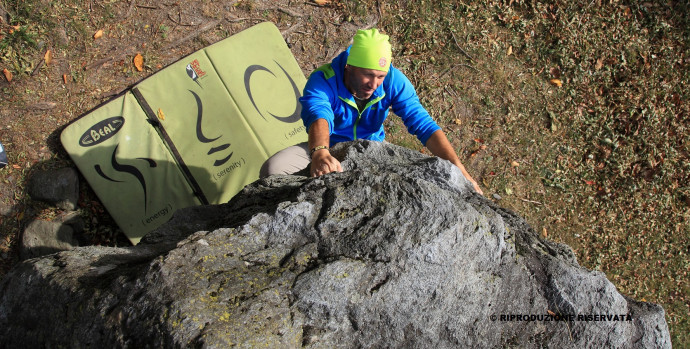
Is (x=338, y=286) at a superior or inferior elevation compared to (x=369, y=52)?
inferior

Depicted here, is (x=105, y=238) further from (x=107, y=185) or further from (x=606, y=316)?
(x=606, y=316)

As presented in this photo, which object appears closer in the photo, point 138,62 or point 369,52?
point 369,52

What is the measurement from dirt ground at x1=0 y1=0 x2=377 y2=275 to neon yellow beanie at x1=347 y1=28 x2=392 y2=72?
3.14 metres

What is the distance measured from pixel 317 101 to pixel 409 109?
0.89 meters

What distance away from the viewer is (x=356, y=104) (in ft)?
14.4

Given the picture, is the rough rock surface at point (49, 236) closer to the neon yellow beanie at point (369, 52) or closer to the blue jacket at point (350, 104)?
the blue jacket at point (350, 104)

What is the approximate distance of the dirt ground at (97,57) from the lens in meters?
5.63

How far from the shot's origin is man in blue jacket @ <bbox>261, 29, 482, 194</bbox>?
12.9 feet

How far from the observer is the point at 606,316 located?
2.96m

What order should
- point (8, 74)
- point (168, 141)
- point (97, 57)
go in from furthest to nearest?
point (97, 57) → point (168, 141) → point (8, 74)

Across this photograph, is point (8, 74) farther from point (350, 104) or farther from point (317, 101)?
point (350, 104)

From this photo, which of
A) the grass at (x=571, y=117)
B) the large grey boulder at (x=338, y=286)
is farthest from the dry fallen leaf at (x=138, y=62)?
the large grey boulder at (x=338, y=286)

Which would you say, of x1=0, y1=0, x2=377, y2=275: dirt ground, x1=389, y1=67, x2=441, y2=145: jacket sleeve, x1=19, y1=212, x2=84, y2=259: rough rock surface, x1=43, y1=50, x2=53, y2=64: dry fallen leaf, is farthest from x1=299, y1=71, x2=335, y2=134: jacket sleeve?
x1=43, y1=50, x2=53, y2=64: dry fallen leaf

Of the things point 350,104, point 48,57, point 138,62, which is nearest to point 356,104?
point 350,104
